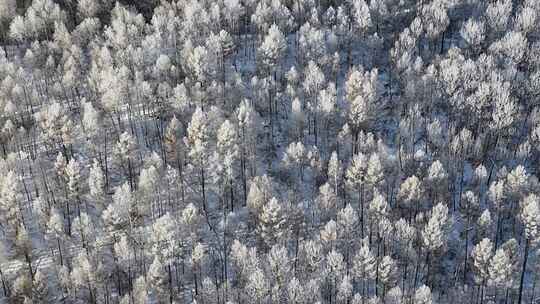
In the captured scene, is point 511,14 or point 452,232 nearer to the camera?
point 452,232

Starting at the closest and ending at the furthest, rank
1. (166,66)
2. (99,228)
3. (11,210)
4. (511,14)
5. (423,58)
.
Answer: (11,210)
(99,228)
(166,66)
(423,58)
(511,14)

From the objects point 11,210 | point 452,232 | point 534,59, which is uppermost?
point 534,59

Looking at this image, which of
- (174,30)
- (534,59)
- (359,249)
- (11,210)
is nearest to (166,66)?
(174,30)

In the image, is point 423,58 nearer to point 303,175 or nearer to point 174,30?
point 303,175

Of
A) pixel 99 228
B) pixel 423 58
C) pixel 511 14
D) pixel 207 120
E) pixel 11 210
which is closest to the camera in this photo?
pixel 11 210

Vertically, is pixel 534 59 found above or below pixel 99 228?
above

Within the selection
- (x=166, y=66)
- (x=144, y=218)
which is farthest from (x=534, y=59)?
(x=144, y=218)

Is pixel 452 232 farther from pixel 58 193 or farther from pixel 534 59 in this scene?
pixel 58 193
